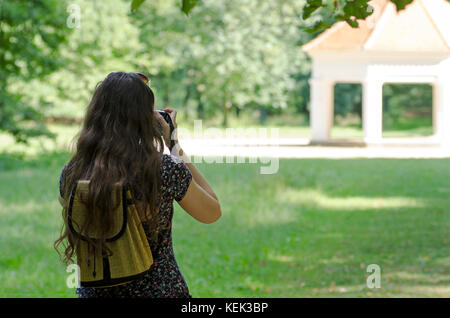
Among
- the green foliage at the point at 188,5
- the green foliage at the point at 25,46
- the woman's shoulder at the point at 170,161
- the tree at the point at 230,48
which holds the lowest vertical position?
the woman's shoulder at the point at 170,161

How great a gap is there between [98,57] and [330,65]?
20.2 ft

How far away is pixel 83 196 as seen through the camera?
1971mm

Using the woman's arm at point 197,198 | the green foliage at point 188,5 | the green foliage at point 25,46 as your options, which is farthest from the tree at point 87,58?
the woman's arm at point 197,198

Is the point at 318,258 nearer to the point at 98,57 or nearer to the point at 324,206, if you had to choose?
the point at 324,206

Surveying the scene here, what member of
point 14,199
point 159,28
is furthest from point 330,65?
point 159,28

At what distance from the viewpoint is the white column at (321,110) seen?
677 inches

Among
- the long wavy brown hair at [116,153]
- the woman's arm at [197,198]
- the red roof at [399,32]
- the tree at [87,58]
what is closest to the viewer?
the long wavy brown hair at [116,153]

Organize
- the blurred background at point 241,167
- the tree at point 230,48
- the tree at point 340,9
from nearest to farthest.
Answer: the tree at point 340,9
the blurred background at point 241,167
the tree at point 230,48

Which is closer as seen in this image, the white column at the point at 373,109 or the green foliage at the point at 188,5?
the green foliage at the point at 188,5

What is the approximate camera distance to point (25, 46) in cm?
1330

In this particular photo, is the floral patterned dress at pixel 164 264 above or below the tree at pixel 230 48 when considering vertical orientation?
below

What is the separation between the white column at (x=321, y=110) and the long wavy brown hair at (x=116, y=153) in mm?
15259

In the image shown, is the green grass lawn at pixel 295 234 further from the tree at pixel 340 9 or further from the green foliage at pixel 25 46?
the tree at pixel 340 9

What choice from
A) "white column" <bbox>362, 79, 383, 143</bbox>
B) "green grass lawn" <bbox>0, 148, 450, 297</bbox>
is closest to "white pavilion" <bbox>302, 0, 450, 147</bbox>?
"white column" <bbox>362, 79, 383, 143</bbox>
